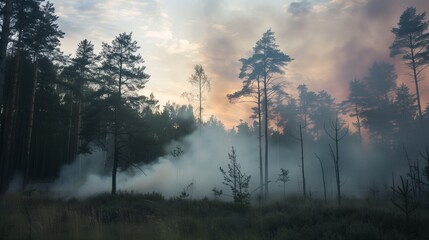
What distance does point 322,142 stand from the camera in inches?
2151

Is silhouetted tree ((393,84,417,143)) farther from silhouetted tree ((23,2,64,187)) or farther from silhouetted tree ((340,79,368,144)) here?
silhouetted tree ((23,2,64,187))

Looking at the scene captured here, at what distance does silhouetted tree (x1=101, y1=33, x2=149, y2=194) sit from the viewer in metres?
23.5

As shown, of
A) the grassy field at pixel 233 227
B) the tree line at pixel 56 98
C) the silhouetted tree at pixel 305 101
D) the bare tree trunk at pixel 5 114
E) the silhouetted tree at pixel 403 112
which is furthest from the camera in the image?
the silhouetted tree at pixel 305 101

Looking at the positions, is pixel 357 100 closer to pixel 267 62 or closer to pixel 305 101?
pixel 305 101

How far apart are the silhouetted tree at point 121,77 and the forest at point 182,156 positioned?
0.09 meters

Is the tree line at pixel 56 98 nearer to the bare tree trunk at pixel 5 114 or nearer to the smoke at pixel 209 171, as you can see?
the bare tree trunk at pixel 5 114

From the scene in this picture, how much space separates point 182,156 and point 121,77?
666 inches

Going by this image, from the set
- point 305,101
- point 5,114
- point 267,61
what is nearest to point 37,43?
point 5,114

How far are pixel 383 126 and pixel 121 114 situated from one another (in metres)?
40.9

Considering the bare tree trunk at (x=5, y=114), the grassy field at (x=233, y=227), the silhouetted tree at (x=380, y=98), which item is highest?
the silhouetted tree at (x=380, y=98)

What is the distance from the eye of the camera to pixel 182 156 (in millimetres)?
38562

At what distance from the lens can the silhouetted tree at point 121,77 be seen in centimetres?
2348

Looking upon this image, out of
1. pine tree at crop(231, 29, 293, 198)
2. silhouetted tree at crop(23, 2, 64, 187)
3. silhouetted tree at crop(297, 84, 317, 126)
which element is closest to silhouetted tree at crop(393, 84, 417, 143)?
silhouetted tree at crop(297, 84, 317, 126)

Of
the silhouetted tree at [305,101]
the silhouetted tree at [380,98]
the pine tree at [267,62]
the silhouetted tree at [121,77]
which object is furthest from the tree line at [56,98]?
the silhouetted tree at [380,98]
